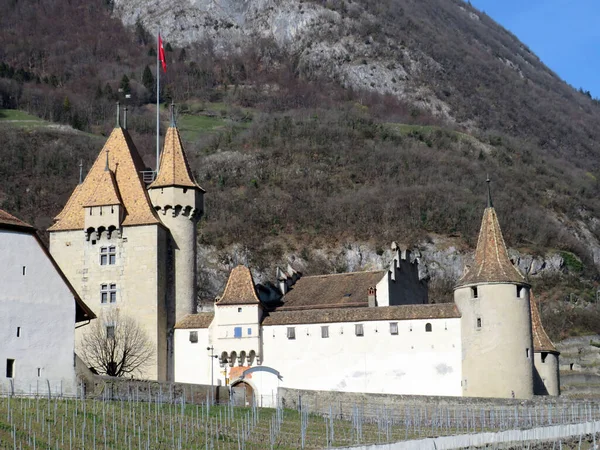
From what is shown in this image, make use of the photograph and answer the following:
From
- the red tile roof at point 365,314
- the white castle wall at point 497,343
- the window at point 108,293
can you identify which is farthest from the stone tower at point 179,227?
the white castle wall at point 497,343

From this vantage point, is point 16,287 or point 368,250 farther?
point 368,250

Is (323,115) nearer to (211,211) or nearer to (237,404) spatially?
(211,211)

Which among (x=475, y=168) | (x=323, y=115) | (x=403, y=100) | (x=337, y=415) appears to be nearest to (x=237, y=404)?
(x=337, y=415)

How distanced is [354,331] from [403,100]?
4816 inches

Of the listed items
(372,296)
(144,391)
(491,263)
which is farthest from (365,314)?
(144,391)

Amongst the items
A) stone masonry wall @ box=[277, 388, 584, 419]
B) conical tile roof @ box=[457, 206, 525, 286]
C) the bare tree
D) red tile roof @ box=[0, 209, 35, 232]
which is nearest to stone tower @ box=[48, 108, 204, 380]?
the bare tree

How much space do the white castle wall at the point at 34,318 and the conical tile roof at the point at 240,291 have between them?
1645 centimetres

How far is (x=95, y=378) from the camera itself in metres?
48.8

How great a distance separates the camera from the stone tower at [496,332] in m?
56.5

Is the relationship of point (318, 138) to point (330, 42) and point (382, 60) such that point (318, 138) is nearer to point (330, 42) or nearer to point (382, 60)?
point (382, 60)

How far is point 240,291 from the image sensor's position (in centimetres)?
6306

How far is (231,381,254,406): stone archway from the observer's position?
192ft

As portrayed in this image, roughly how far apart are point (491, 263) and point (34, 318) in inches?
969

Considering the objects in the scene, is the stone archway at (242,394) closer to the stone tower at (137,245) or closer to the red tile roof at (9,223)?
the stone tower at (137,245)
